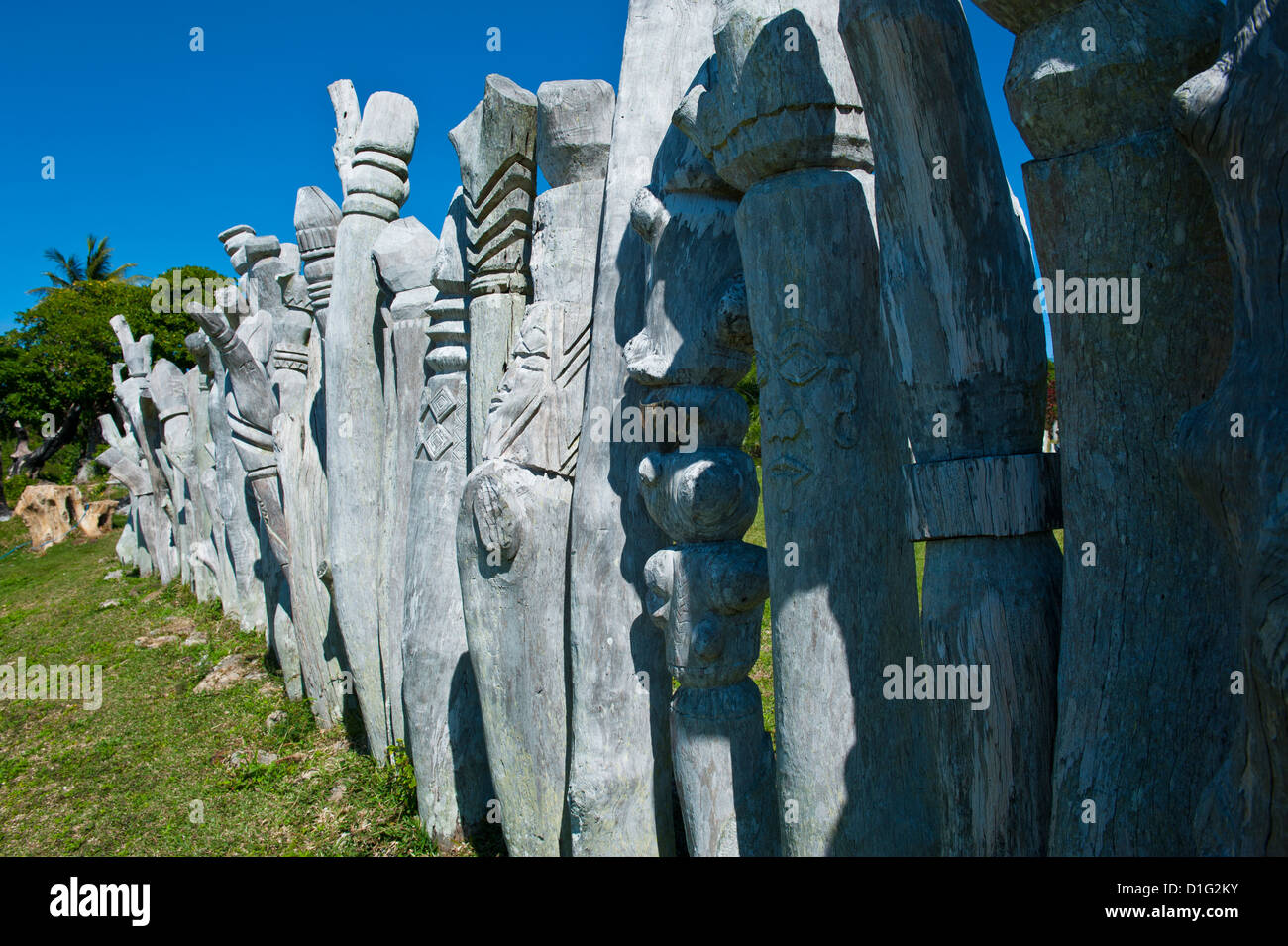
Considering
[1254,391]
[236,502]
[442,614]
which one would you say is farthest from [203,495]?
[1254,391]

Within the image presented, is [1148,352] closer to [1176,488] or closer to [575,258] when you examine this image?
[1176,488]

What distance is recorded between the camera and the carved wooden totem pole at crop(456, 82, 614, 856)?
10.1 ft

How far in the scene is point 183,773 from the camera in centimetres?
543

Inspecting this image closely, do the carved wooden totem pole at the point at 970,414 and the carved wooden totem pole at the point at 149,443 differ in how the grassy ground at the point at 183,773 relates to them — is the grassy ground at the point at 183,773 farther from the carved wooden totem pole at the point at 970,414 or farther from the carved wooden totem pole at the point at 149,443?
the carved wooden totem pole at the point at 149,443

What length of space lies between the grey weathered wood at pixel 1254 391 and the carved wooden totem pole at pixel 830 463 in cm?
90

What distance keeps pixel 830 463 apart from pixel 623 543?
36.1 inches

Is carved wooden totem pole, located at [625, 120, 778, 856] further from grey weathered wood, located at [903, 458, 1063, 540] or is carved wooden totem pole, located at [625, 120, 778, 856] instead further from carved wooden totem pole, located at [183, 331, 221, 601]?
carved wooden totem pole, located at [183, 331, 221, 601]

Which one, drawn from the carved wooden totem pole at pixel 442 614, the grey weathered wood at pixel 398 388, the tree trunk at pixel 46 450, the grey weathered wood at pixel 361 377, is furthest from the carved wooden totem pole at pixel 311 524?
the tree trunk at pixel 46 450

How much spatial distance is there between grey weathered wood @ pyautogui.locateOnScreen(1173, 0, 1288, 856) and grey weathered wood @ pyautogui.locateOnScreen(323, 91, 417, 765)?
13.0 ft

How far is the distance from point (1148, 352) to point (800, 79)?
1.05m

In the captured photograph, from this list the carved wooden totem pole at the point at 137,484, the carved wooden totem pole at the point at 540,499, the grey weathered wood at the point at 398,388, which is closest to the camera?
the carved wooden totem pole at the point at 540,499

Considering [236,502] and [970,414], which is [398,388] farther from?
[236,502]

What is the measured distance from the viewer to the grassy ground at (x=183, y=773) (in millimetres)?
4477
